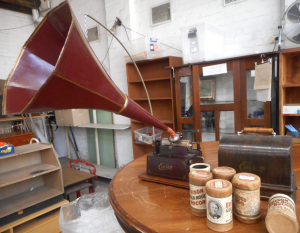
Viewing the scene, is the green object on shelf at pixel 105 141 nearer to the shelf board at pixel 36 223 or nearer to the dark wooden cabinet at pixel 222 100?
the dark wooden cabinet at pixel 222 100

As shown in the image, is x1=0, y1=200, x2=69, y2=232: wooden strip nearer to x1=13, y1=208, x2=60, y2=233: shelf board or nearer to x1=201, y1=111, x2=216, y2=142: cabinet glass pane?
x1=13, y1=208, x2=60, y2=233: shelf board

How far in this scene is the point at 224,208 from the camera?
685 mm

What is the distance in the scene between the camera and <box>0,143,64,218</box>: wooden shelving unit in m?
A: 2.05

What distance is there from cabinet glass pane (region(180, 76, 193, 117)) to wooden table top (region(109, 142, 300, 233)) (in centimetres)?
173

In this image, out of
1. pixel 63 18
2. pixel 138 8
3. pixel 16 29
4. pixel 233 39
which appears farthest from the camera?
pixel 16 29

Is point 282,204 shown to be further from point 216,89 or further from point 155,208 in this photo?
point 216,89

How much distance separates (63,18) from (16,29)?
201 inches

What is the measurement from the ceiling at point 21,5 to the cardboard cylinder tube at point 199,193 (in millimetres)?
5386

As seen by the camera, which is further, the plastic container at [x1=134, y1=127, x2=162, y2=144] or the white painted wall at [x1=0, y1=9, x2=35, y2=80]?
the white painted wall at [x1=0, y1=9, x2=35, y2=80]

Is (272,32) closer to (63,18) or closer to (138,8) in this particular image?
(138,8)

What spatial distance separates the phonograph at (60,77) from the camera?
63 cm

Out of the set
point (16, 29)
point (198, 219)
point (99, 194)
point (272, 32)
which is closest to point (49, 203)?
point (99, 194)

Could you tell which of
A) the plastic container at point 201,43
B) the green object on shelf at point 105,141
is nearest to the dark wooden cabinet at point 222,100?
the plastic container at point 201,43

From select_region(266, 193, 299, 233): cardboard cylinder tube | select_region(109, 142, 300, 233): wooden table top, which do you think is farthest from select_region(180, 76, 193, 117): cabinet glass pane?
select_region(266, 193, 299, 233): cardboard cylinder tube
